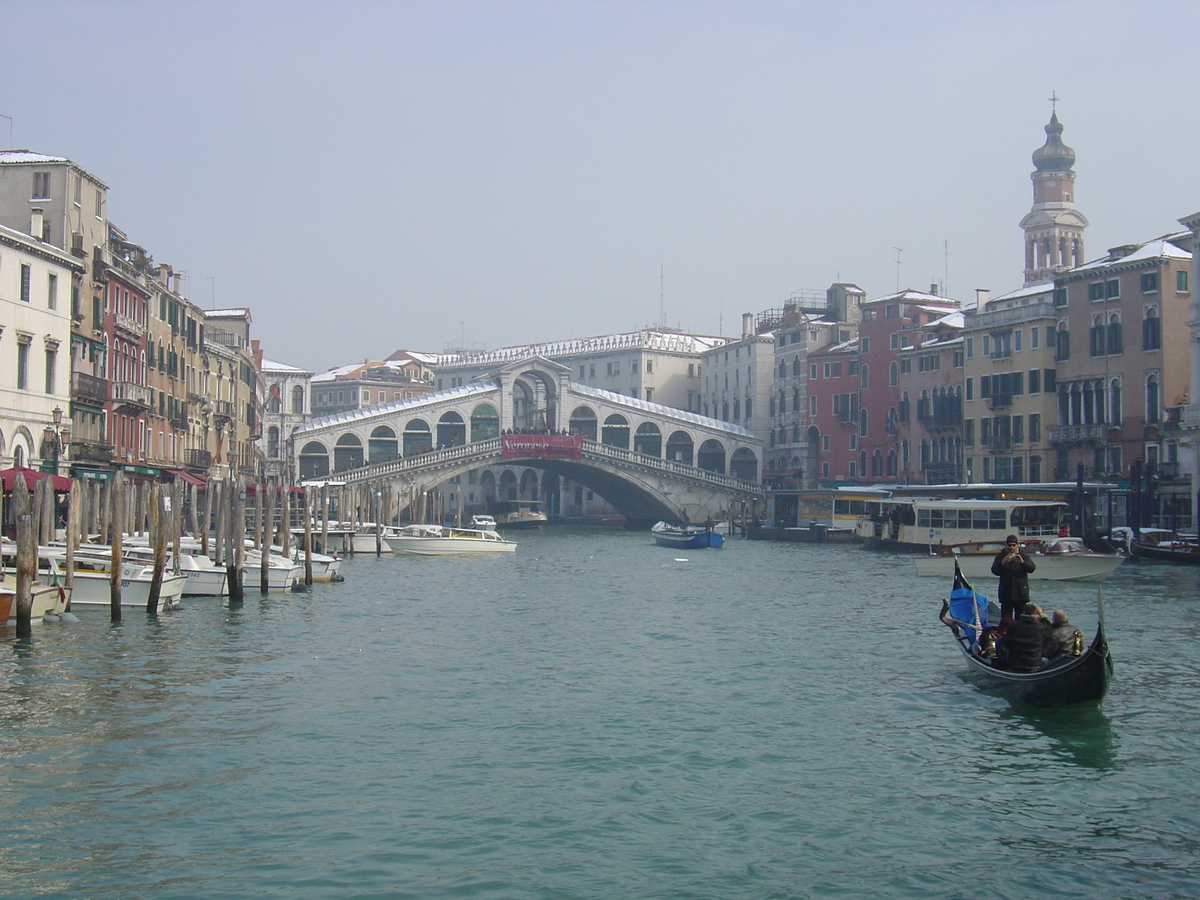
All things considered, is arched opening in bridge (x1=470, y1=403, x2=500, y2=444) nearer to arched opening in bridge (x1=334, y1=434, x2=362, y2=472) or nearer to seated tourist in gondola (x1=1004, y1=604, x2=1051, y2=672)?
arched opening in bridge (x1=334, y1=434, x2=362, y2=472)

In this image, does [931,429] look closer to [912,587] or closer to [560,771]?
[912,587]

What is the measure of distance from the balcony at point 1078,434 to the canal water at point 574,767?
76.9ft

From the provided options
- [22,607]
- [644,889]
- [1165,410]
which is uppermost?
[1165,410]

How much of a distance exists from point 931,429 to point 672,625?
34.1m

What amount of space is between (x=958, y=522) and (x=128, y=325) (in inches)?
948

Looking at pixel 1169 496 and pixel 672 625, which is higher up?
pixel 1169 496

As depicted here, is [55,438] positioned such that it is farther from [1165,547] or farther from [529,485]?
[529,485]

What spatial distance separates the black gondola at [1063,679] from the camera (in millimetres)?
13164

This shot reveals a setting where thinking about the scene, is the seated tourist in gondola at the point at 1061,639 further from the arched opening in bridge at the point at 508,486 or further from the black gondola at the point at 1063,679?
the arched opening in bridge at the point at 508,486

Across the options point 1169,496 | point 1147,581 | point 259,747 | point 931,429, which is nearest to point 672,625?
point 259,747

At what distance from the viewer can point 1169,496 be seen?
1588 inches

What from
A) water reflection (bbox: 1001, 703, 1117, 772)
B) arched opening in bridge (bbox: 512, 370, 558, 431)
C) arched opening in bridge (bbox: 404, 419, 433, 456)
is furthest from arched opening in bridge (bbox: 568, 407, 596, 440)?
water reflection (bbox: 1001, 703, 1117, 772)

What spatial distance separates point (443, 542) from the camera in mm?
43875

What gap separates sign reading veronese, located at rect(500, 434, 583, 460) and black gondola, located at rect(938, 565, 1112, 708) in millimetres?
44688
